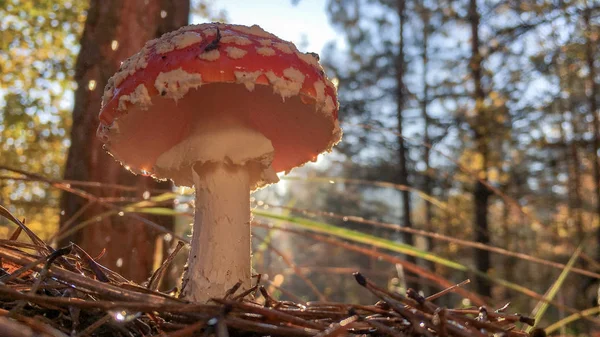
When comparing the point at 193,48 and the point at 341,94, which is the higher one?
the point at 341,94

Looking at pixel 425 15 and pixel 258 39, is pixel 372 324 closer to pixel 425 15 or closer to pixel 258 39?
pixel 258 39

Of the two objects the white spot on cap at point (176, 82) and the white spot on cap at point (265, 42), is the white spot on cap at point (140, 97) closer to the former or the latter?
the white spot on cap at point (176, 82)

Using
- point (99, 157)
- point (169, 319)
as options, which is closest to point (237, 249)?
point (169, 319)

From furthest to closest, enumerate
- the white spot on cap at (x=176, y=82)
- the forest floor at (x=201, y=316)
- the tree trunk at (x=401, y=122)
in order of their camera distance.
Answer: the tree trunk at (x=401, y=122), the white spot on cap at (x=176, y=82), the forest floor at (x=201, y=316)

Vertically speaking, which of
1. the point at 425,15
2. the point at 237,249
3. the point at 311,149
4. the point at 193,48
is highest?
the point at 425,15

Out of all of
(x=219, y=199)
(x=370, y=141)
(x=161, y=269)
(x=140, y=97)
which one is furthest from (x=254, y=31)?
(x=370, y=141)

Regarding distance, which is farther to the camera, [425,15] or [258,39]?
[425,15]

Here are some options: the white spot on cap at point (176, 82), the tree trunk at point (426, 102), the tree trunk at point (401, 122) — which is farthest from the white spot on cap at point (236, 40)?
the tree trunk at point (426, 102)
